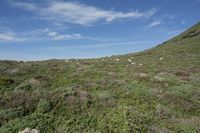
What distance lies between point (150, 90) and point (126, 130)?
7.28m

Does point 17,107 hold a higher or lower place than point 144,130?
higher

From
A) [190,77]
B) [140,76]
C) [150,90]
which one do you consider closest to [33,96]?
[150,90]

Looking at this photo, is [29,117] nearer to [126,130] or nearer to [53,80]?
[126,130]

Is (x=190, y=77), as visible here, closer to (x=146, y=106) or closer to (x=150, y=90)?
(x=150, y=90)

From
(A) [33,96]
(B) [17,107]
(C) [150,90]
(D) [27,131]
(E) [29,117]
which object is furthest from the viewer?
(C) [150,90]

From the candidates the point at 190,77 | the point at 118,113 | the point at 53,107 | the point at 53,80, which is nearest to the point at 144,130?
the point at 118,113

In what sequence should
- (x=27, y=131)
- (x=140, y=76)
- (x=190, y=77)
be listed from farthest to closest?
1. (x=190, y=77)
2. (x=140, y=76)
3. (x=27, y=131)

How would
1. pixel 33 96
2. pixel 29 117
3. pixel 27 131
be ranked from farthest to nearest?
pixel 33 96, pixel 29 117, pixel 27 131

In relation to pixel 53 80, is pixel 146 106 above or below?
below

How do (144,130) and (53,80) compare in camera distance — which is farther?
(53,80)

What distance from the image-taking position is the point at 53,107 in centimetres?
1819

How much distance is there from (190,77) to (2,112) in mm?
20305

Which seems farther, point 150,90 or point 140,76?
point 140,76

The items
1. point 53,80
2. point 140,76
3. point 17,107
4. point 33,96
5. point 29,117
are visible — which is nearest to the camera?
point 29,117
